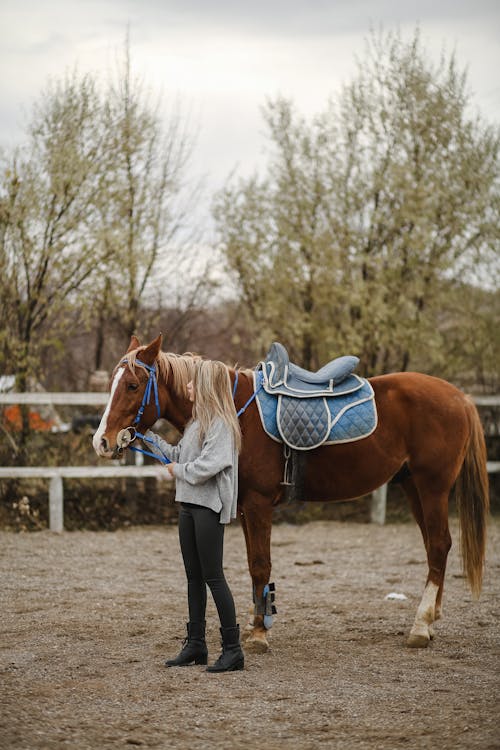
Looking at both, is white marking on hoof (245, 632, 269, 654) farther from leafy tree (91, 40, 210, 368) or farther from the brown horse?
leafy tree (91, 40, 210, 368)

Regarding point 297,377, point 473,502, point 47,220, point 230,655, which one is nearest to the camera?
point 230,655

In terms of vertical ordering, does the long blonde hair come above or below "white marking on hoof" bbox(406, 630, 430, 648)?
above

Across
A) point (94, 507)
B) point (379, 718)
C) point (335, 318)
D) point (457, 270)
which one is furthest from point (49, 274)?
point (379, 718)

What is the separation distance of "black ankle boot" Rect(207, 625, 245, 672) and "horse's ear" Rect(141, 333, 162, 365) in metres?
1.51

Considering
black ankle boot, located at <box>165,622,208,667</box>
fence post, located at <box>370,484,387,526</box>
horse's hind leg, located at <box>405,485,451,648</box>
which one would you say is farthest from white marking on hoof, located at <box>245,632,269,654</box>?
fence post, located at <box>370,484,387,526</box>

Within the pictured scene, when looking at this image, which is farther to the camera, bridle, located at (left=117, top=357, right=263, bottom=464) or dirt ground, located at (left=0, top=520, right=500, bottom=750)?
bridle, located at (left=117, top=357, right=263, bottom=464)

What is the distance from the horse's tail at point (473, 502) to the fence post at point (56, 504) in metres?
5.18

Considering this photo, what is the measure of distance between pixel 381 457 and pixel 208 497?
1.39 metres

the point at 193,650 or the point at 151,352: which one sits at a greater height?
the point at 151,352

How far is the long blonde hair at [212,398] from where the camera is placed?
4625 mm

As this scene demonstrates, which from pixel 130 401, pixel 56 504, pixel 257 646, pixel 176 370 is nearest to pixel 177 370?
pixel 176 370

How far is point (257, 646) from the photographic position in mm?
5027

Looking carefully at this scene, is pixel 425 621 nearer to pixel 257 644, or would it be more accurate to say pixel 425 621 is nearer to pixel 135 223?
pixel 257 644

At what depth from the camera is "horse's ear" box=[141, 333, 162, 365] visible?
492 centimetres
